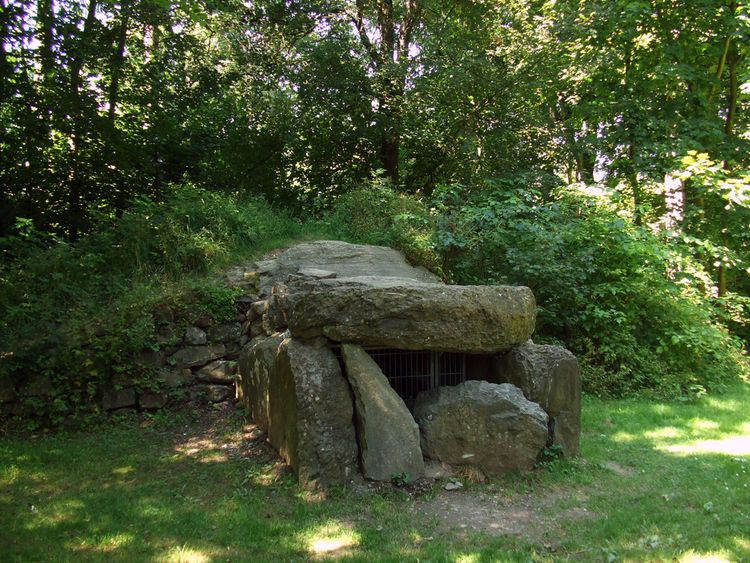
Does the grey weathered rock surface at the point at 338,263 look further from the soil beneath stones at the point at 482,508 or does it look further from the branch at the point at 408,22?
the branch at the point at 408,22

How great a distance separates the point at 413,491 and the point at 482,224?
614 centimetres

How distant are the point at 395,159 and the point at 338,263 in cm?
643

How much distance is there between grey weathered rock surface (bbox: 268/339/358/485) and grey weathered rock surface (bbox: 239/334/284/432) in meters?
0.56

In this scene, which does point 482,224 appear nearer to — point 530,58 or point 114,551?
point 530,58

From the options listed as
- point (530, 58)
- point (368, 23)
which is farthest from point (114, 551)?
point (368, 23)

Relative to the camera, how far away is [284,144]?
1328 centimetres

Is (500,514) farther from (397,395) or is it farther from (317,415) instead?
→ (317,415)

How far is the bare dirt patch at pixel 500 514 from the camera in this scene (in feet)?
13.3

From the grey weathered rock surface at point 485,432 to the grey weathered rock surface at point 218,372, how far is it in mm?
3032

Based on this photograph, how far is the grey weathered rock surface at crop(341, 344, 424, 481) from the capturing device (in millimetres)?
4742

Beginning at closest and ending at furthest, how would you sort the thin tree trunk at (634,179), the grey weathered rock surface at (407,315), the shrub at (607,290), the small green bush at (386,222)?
1. the grey weathered rock surface at (407,315)
2. the shrub at (607,290)
3. the small green bush at (386,222)
4. the thin tree trunk at (634,179)

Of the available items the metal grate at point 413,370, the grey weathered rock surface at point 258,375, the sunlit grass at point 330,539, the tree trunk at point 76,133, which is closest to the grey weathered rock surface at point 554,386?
the metal grate at point 413,370

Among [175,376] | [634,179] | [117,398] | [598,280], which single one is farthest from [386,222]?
[634,179]

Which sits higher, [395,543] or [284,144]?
[284,144]
